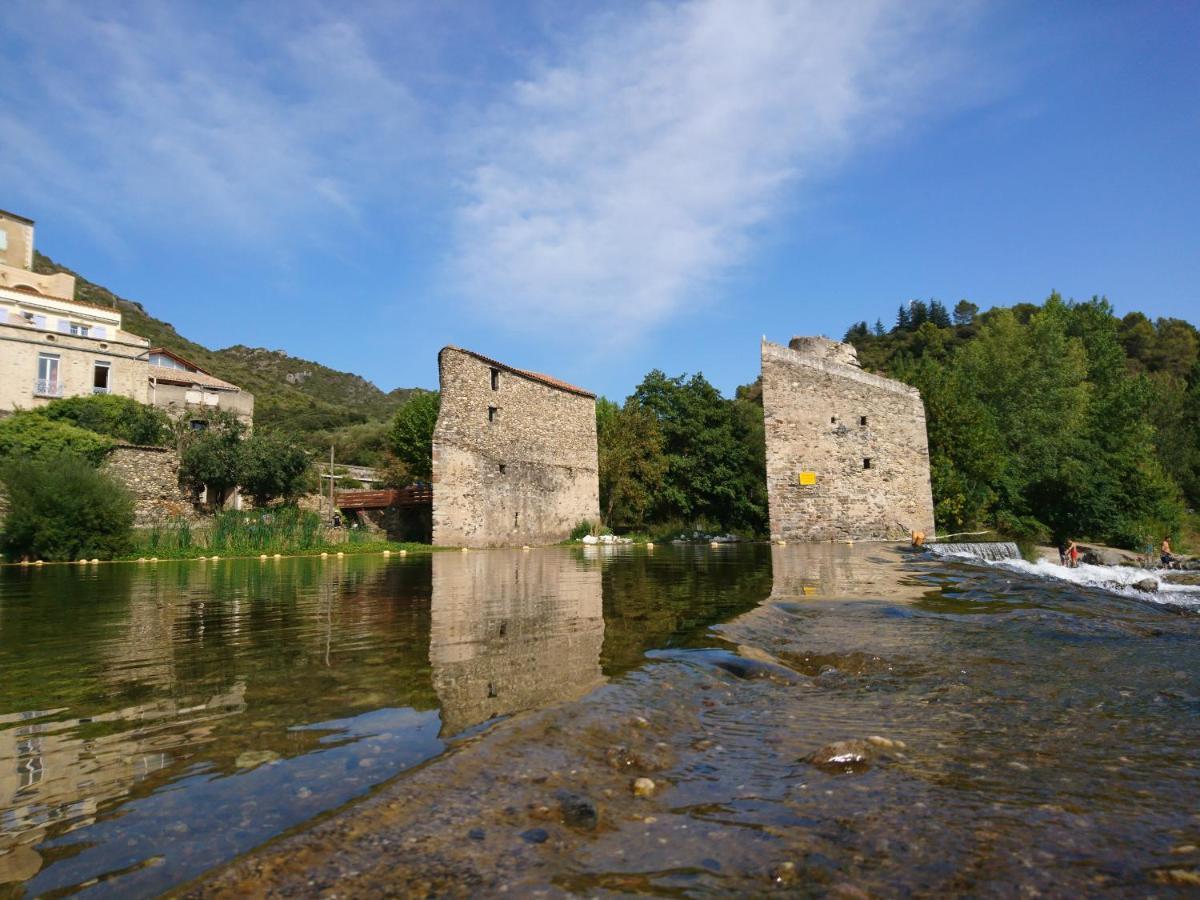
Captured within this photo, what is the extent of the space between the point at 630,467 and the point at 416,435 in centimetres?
1116

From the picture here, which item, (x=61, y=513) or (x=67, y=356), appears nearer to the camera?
(x=61, y=513)

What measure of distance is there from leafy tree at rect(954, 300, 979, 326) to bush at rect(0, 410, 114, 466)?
90487 mm

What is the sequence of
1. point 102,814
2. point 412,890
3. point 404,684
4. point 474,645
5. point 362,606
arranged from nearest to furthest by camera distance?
point 412,890 → point 102,814 → point 404,684 → point 474,645 → point 362,606

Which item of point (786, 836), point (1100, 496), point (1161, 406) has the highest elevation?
point (1161, 406)

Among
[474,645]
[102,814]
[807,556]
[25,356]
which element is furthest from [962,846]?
[25,356]

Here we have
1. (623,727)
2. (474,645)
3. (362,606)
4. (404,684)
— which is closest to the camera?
(623,727)

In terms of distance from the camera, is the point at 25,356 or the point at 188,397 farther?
the point at 188,397

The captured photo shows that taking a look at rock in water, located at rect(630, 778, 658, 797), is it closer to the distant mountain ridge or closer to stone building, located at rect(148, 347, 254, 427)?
stone building, located at rect(148, 347, 254, 427)

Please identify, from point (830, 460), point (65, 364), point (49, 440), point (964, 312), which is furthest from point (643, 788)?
point (964, 312)

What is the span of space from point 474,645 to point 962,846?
351cm

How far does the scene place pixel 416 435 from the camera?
33.5 m

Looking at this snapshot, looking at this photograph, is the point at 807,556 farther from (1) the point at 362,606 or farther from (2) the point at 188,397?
(2) the point at 188,397

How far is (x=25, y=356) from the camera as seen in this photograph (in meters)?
27.6

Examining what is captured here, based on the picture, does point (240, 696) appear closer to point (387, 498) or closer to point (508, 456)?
point (508, 456)
